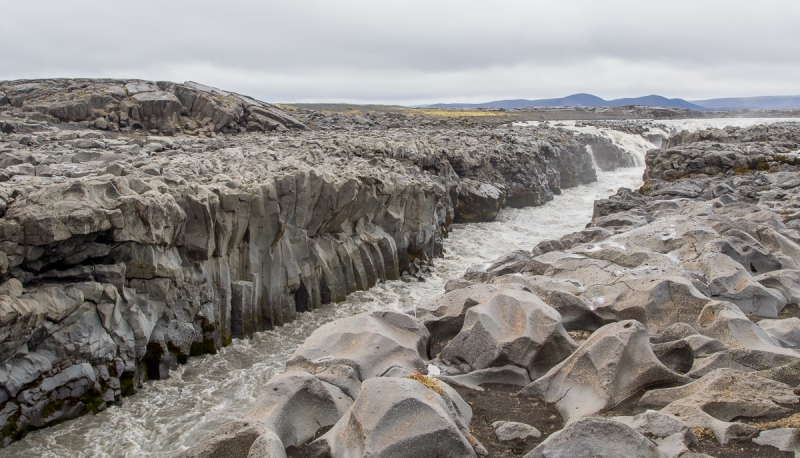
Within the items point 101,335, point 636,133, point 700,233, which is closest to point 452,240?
point 700,233

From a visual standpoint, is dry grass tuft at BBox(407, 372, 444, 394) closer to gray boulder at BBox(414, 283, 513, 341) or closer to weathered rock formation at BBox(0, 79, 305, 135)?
gray boulder at BBox(414, 283, 513, 341)

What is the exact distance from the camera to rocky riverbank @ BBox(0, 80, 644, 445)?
42.8 ft

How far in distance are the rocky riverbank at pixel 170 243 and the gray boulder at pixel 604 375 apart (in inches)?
408

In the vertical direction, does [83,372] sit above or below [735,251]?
below

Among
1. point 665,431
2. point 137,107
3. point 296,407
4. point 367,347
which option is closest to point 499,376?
point 367,347

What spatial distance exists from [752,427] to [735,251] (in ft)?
36.7

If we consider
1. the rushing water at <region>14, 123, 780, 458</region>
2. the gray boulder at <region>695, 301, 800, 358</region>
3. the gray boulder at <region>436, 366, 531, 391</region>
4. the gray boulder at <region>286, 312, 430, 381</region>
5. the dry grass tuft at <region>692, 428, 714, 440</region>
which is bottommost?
the rushing water at <region>14, 123, 780, 458</region>

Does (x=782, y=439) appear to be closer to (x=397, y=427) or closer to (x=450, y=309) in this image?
(x=397, y=427)

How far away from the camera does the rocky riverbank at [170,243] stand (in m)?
13.0

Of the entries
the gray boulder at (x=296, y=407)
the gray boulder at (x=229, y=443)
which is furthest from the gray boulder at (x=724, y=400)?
the gray boulder at (x=229, y=443)

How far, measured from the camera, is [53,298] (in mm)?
13164

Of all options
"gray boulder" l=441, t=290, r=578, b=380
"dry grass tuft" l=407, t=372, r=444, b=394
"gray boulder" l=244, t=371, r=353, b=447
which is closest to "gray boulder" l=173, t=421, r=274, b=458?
"gray boulder" l=244, t=371, r=353, b=447

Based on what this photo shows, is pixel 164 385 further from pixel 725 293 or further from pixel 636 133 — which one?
pixel 636 133

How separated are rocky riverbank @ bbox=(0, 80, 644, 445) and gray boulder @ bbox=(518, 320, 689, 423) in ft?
34.0
